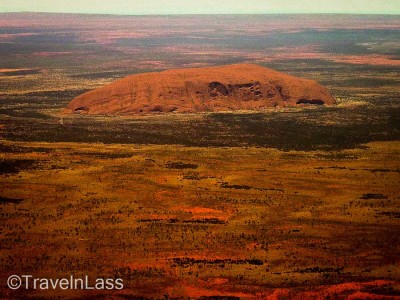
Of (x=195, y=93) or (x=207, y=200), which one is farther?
(x=195, y=93)

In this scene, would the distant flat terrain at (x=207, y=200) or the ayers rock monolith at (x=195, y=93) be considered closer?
the distant flat terrain at (x=207, y=200)

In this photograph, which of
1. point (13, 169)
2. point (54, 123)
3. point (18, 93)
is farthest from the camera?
point (18, 93)

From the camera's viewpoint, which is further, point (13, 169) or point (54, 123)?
point (54, 123)

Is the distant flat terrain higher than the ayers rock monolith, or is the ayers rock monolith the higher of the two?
the ayers rock monolith

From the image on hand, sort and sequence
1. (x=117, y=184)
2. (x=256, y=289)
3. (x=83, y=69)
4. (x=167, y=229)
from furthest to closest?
1. (x=83, y=69)
2. (x=117, y=184)
3. (x=167, y=229)
4. (x=256, y=289)

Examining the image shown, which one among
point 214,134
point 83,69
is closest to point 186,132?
point 214,134

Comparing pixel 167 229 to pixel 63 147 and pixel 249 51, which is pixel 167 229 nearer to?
pixel 63 147

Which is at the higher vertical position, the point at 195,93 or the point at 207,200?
the point at 195,93

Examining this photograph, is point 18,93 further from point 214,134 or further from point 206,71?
point 214,134
